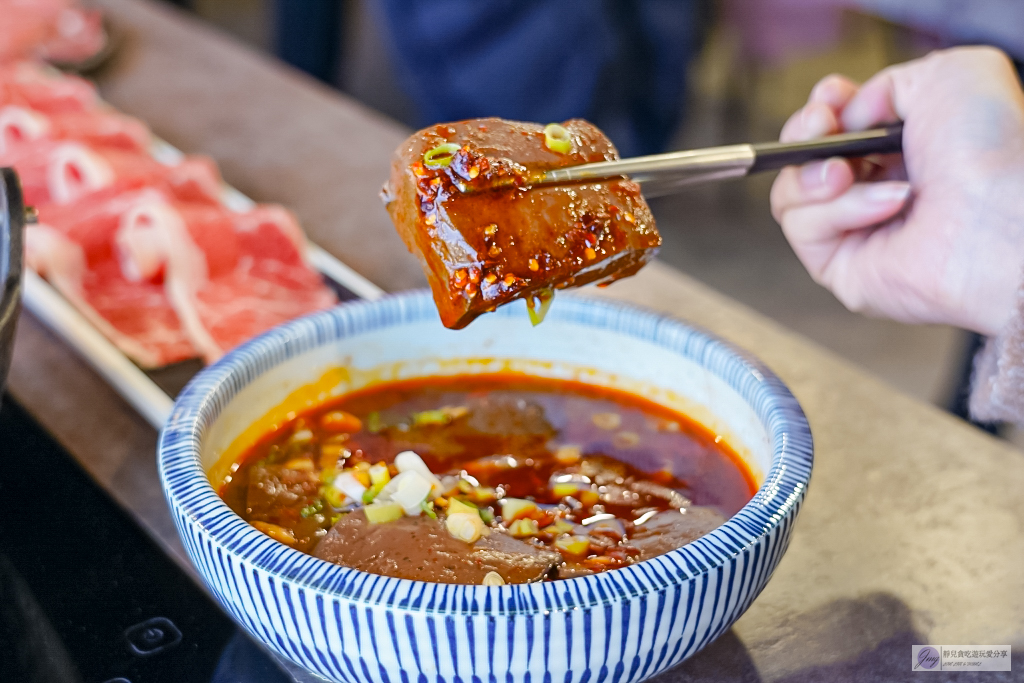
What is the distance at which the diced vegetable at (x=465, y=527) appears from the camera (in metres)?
0.98

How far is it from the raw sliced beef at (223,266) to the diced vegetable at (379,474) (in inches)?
24.6

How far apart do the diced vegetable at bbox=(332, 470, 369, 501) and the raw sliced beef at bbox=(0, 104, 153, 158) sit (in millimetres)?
1508

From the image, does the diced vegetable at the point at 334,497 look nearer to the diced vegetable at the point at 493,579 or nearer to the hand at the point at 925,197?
the diced vegetable at the point at 493,579

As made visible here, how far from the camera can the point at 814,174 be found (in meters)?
1.47

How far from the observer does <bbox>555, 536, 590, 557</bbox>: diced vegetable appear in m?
0.99

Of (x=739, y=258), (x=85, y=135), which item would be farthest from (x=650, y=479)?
(x=739, y=258)

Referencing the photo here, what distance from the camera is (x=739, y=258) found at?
455 cm

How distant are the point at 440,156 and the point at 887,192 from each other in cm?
75

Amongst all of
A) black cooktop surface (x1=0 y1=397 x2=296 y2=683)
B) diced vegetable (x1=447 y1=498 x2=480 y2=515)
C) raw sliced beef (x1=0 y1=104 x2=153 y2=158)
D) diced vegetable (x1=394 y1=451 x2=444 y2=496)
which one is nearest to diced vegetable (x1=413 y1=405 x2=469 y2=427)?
diced vegetable (x1=394 y1=451 x2=444 y2=496)

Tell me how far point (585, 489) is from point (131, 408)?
799mm

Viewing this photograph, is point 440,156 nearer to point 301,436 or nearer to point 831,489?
point 301,436

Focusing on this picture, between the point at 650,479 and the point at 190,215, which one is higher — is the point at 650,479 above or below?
above

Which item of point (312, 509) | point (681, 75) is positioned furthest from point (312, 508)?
point (681, 75)

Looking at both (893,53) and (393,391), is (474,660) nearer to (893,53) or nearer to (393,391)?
(393,391)
